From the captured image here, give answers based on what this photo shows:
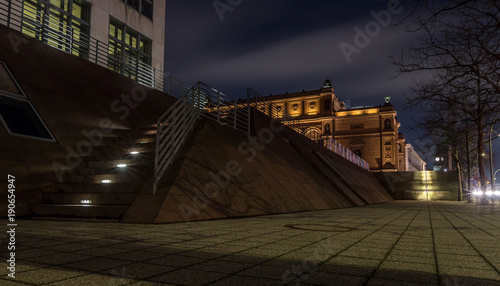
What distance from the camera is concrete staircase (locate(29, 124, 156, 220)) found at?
7.55 meters

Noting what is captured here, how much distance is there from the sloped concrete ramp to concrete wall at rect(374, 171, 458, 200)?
2541cm

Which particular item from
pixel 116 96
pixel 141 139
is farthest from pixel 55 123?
pixel 116 96

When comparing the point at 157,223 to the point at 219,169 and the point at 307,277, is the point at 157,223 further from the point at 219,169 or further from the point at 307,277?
the point at 307,277

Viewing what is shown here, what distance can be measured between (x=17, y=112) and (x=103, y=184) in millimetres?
3139

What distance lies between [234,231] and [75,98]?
7839 mm

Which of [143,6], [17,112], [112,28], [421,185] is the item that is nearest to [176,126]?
[17,112]

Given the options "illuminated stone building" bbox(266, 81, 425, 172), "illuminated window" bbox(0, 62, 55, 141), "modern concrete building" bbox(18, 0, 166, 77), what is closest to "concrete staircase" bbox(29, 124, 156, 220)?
"illuminated window" bbox(0, 62, 55, 141)

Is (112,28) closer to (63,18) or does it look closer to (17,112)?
(63,18)

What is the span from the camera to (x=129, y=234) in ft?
17.1

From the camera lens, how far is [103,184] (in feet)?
27.0

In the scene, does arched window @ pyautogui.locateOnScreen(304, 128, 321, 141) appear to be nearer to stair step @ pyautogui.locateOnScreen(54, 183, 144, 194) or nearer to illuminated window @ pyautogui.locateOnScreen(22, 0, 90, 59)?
illuminated window @ pyautogui.locateOnScreen(22, 0, 90, 59)

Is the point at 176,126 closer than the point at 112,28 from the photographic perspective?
Yes

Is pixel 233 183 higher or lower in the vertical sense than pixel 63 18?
lower

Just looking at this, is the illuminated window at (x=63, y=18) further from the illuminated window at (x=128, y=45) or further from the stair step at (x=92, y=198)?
the stair step at (x=92, y=198)
